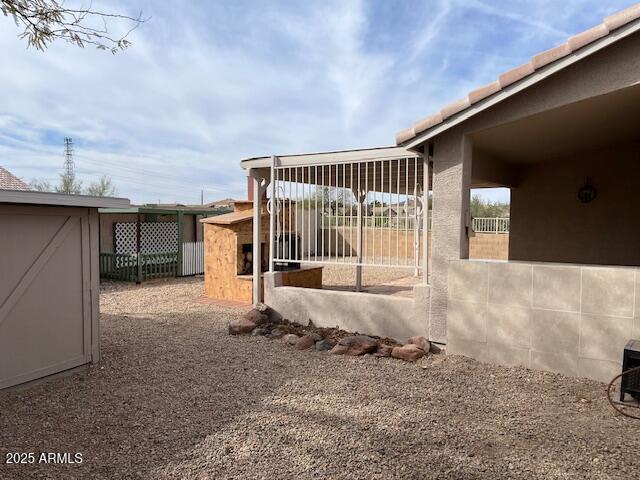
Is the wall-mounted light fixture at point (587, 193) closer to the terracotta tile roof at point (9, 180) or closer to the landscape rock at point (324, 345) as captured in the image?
the landscape rock at point (324, 345)

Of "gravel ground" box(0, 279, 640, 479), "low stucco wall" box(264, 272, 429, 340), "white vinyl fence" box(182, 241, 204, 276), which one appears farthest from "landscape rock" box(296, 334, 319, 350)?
"white vinyl fence" box(182, 241, 204, 276)

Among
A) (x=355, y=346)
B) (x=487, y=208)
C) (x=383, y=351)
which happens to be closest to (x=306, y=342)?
(x=355, y=346)

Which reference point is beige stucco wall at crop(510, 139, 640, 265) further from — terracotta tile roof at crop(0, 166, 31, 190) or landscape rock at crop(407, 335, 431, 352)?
terracotta tile roof at crop(0, 166, 31, 190)

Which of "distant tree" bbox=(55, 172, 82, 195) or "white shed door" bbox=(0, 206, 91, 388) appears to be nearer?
"white shed door" bbox=(0, 206, 91, 388)

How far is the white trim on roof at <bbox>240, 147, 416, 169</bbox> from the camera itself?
5857mm

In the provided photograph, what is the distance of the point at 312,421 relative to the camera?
331 centimetres

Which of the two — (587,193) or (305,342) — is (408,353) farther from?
(587,193)

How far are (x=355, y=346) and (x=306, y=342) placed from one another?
2.30 ft

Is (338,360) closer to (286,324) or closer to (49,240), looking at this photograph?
(286,324)

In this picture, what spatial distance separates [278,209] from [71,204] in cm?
342

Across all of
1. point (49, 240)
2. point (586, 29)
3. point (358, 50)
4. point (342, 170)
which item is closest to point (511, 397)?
point (586, 29)

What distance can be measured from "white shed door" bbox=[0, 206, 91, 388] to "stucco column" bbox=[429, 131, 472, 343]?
13.6 feet

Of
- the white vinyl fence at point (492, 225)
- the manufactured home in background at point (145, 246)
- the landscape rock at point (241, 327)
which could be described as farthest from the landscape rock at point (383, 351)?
the white vinyl fence at point (492, 225)

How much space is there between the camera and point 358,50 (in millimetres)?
9742
